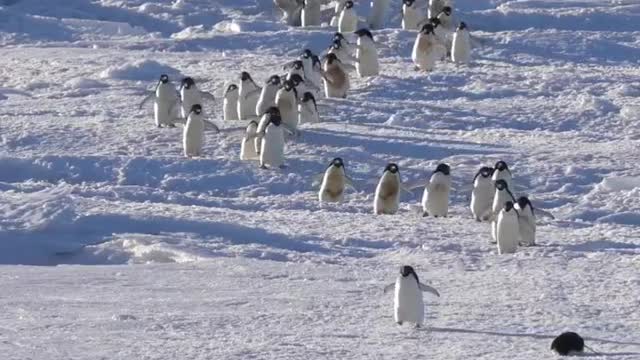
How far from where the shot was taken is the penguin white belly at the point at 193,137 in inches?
538

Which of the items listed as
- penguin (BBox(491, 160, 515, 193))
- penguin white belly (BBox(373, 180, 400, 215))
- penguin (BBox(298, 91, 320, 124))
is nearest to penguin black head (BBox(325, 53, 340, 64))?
penguin (BBox(298, 91, 320, 124))

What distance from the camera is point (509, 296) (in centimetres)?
876

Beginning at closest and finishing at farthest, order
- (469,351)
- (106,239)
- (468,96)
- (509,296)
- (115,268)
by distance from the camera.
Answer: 1. (469,351)
2. (509,296)
3. (115,268)
4. (106,239)
5. (468,96)

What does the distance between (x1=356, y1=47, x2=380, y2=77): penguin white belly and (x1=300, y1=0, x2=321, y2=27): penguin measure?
13.4 ft

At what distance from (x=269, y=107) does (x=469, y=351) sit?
685cm

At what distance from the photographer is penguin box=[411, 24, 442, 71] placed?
54.9ft

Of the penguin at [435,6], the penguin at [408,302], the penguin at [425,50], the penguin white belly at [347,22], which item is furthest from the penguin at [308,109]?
the penguin at [408,302]

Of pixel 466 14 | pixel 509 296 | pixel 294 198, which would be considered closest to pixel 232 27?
pixel 466 14

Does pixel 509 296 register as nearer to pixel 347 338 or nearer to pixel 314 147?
pixel 347 338

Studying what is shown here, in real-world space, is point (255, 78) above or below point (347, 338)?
above

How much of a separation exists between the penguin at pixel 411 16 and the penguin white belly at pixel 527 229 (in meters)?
9.05

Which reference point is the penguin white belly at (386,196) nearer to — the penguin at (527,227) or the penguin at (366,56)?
the penguin at (527,227)

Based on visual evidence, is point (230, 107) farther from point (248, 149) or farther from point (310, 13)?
point (310, 13)

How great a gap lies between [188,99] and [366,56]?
2.45 m
